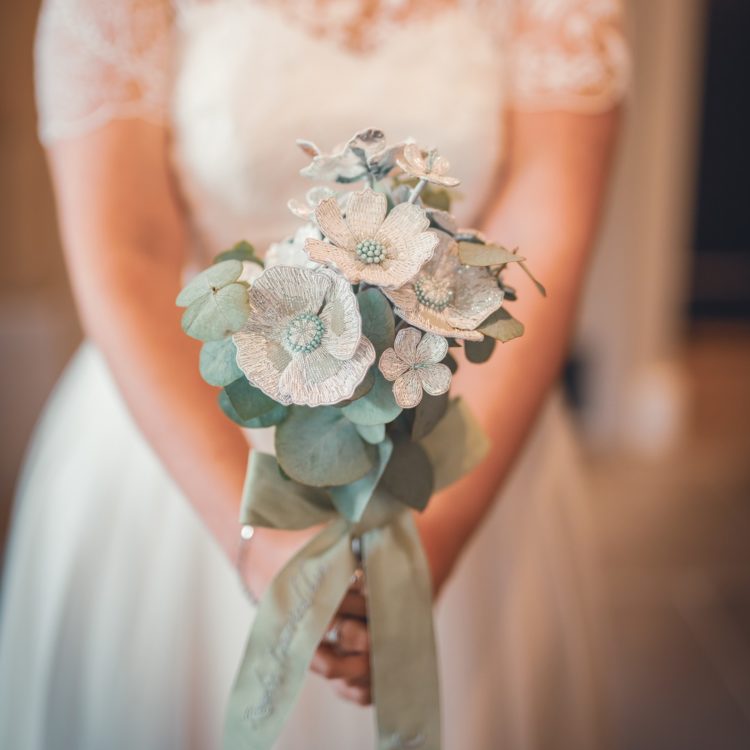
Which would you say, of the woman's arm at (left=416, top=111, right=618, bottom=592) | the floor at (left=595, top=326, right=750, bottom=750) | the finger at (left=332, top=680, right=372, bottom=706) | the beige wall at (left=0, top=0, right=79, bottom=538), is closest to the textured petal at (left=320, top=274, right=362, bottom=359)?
the woman's arm at (left=416, top=111, right=618, bottom=592)

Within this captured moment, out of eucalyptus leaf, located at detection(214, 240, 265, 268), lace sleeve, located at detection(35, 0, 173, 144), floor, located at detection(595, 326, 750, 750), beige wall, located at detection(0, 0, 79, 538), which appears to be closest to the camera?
eucalyptus leaf, located at detection(214, 240, 265, 268)

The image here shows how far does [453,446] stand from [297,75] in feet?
1.57

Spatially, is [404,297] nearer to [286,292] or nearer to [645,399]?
[286,292]

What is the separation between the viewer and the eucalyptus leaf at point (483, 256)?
1.40 ft

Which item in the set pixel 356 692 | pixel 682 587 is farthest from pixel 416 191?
→ pixel 682 587

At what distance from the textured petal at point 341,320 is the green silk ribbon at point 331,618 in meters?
0.16

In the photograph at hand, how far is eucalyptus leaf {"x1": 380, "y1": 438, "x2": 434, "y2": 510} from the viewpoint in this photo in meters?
0.51

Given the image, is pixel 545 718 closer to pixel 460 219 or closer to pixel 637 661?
pixel 460 219

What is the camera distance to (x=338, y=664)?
1.96ft

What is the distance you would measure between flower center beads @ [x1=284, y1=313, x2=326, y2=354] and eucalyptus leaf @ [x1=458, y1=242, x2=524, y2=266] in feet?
0.31

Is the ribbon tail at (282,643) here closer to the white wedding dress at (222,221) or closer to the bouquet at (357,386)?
the bouquet at (357,386)

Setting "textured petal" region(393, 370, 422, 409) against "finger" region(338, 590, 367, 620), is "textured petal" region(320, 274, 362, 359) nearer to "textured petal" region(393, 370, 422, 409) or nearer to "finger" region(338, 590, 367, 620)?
"textured petal" region(393, 370, 422, 409)

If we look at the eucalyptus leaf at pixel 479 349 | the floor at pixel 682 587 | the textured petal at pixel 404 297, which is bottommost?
the floor at pixel 682 587

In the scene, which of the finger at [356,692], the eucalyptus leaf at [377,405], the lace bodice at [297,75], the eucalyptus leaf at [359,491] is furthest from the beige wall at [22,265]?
the eucalyptus leaf at [377,405]
